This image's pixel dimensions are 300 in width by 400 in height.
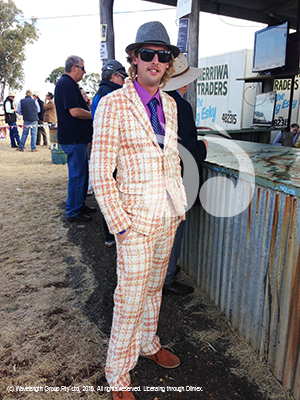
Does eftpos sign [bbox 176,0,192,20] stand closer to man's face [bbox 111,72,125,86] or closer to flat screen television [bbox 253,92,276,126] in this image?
man's face [bbox 111,72,125,86]

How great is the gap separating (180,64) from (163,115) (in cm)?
115

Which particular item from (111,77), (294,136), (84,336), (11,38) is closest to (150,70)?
(84,336)

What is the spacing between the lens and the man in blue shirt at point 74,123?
Answer: 13.4 ft

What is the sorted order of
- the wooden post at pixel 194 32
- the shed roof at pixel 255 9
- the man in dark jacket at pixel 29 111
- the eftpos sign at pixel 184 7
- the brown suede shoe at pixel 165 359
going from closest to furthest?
the brown suede shoe at pixel 165 359
the eftpos sign at pixel 184 7
the wooden post at pixel 194 32
the shed roof at pixel 255 9
the man in dark jacket at pixel 29 111

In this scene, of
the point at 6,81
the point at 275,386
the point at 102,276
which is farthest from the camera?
the point at 6,81

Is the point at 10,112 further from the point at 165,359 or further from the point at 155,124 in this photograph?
the point at 165,359

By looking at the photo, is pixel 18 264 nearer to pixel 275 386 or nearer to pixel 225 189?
pixel 225 189

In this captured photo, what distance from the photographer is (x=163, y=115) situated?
176cm

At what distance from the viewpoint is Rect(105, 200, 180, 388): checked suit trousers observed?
1648mm

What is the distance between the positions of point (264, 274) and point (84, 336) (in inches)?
54.3

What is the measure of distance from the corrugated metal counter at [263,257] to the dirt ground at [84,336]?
167 mm

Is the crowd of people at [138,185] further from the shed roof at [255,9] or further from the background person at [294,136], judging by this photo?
the background person at [294,136]

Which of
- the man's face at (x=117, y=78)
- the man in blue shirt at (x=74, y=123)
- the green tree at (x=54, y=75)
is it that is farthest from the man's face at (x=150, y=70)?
the green tree at (x=54, y=75)

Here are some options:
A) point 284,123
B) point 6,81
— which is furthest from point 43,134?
point 6,81
